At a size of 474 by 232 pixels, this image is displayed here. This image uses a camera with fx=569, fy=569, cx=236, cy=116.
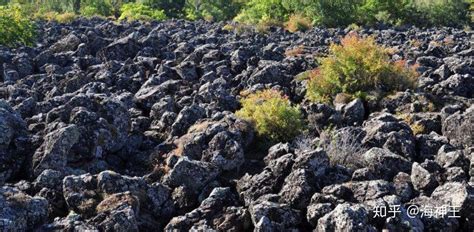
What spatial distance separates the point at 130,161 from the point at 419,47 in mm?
22863

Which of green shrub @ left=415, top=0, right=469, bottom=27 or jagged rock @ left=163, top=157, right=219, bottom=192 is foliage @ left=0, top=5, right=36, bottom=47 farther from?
green shrub @ left=415, top=0, right=469, bottom=27

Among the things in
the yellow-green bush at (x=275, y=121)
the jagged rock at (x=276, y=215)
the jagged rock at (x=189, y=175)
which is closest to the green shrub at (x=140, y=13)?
the yellow-green bush at (x=275, y=121)

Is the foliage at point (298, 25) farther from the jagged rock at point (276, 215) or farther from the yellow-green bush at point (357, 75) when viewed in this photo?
the jagged rock at point (276, 215)

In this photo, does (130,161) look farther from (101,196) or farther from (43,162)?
(101,196)

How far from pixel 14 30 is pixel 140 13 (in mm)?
30505

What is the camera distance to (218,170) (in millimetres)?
14586

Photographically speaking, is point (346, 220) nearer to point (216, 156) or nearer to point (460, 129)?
point (216, 156)

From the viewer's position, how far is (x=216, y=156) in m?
15.4

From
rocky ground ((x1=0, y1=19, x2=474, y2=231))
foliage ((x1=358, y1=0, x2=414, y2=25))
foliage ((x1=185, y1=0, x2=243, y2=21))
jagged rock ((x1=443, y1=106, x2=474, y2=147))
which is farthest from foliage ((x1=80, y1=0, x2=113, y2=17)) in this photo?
jagged rock ((x1=443, y1=106, x2=474, y2=147))

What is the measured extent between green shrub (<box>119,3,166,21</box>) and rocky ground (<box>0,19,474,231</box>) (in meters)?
36.6

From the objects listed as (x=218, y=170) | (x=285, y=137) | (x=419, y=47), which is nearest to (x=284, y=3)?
(x=419, y=47)

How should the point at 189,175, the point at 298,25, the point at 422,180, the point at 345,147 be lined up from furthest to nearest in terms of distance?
1. the point at 298,25
2. the point at 345,147
3. the point at 189,175
4. the point at 422,180

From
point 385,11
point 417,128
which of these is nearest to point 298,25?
point 385,11

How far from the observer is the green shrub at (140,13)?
209 feet
